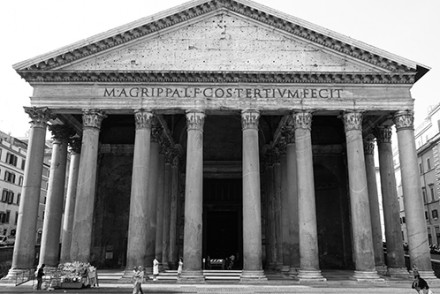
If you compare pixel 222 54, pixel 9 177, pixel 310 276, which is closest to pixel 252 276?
pixel 310 276

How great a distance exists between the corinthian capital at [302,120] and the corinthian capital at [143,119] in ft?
22.2

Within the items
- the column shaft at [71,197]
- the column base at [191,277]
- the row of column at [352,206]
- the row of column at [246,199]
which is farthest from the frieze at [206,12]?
the column base at [191,277]

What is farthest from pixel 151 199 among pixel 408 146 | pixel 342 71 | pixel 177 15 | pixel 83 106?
pixel 408 146

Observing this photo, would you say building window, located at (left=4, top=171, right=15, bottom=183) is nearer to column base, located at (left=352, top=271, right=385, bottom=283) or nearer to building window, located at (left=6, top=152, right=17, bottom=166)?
building window, located at (left=6, top=152, right=17, bottom=166)

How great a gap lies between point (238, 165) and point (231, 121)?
307 cm

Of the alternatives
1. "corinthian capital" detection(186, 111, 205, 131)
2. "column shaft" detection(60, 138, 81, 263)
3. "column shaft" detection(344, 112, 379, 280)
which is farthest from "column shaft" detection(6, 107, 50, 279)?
"column shaft" detection(344, 112, 379, 280)

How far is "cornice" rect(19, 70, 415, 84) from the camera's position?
1825 cm

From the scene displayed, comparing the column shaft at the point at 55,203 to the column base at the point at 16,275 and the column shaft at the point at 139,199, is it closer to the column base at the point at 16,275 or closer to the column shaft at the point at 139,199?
the column base at the point at 16,275

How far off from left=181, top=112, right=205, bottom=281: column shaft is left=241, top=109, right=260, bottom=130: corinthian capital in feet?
6.30

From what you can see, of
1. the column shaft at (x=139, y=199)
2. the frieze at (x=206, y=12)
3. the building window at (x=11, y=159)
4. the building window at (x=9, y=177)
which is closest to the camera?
the column shaft at (x=139, y=199)

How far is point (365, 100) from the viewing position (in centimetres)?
1842

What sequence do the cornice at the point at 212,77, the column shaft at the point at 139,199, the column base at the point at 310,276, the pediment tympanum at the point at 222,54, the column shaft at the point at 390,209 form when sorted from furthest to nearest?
1. the column shaft at the point at 390,209
2. the pediment tympanum at the point at 222,54
3. the cornice at the point at 212,77
4. the column shaft at the point at 139,199
5. the column base at the point at 310,276

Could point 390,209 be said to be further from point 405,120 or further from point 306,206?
A: point 306,206

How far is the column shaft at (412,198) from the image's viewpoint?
661 inches
